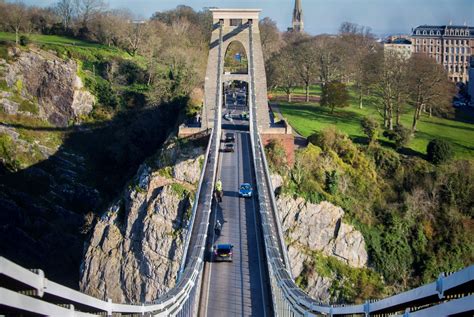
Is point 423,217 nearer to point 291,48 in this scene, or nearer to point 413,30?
point 291,48

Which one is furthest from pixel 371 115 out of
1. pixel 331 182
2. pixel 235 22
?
pixel 331 182

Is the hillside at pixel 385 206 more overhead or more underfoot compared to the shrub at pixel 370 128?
more underfoot

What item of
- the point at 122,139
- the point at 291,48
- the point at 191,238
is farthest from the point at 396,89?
the point at 191,238

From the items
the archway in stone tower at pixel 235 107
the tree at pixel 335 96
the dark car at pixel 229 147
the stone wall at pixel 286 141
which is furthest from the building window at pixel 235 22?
the dark car at pixel 229 147

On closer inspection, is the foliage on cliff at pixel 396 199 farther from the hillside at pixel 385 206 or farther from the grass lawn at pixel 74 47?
the grass lawn at pixel 74 47

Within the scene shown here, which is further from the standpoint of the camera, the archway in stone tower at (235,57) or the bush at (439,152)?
the archway in stone tower at (235,57)

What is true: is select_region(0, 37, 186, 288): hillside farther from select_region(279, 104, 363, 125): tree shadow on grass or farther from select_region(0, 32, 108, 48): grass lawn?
select_region(279, 104, 363, 125): tree shadow on grass

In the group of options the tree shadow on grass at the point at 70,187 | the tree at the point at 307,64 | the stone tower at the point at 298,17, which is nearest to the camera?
the tree shadow on grass at the point at 70,187

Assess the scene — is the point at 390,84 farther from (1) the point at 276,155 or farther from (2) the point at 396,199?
(1) the point at 276,155
